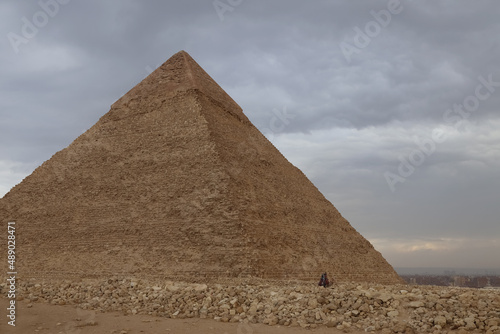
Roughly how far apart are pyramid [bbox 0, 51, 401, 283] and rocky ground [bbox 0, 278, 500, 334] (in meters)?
5.12

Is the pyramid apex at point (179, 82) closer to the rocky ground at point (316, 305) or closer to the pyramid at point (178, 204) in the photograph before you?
the pyramid at point (178, 204)

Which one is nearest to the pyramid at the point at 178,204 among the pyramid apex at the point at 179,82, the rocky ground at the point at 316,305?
the pyramid apex at the point at 179,82

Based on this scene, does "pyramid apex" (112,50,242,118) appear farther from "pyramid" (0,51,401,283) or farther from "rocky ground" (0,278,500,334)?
"rocky ground" (0,278,500,334)

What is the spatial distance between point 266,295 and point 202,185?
10.6 metres

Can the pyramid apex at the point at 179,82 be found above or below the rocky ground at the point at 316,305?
above

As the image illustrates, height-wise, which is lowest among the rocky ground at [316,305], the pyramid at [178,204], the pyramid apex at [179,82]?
the rocky ground at [316,305]

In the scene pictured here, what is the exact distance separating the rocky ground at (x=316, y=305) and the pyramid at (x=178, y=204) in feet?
16.8

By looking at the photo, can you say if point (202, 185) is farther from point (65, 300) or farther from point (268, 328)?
point (268, 328)

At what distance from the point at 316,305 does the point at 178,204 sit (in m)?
11.9

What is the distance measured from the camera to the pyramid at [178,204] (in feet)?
66.0

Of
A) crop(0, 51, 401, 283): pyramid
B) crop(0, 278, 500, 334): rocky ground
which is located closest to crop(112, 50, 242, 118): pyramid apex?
crop(0, 51, 401, 283): pyramid

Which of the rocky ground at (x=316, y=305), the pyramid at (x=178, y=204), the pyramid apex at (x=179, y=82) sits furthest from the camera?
the pyramid apex at (x=179, y=82)

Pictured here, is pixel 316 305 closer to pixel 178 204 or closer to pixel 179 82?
pixel 178 204

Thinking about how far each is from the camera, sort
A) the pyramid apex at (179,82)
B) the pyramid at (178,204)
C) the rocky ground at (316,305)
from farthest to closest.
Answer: the pyramid apex at (179,82) → the pyramid at (178,204) → the rocky ground at (316,305)
